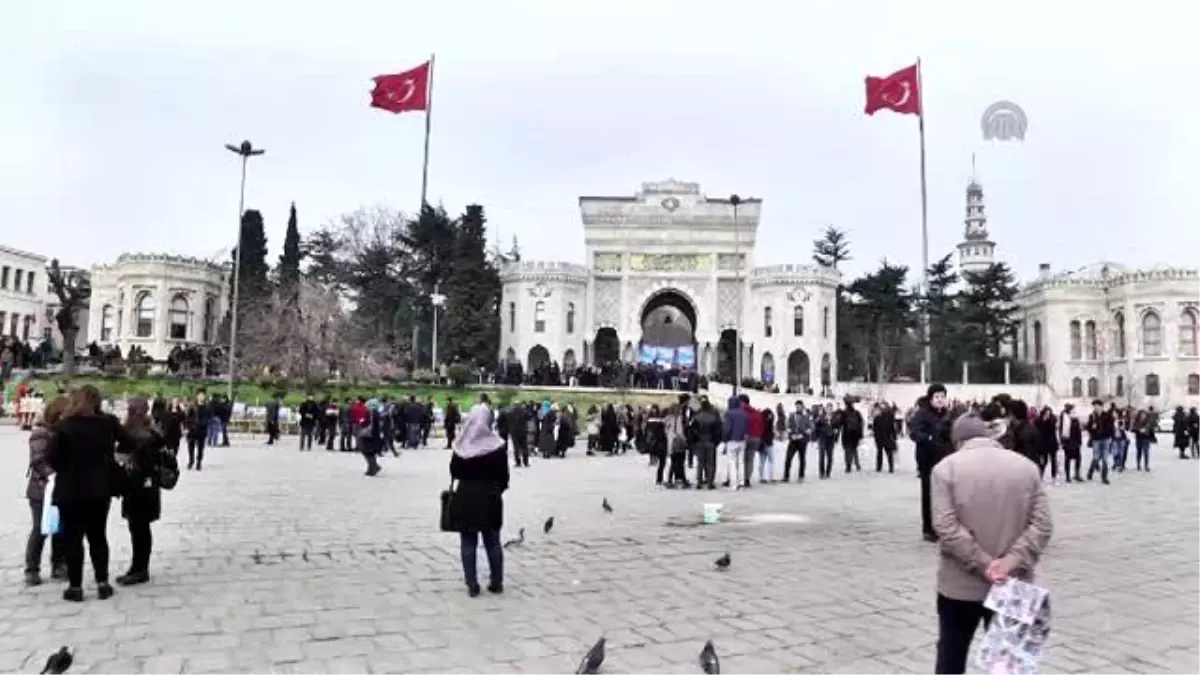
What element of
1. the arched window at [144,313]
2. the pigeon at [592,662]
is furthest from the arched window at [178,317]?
the pigeon at [592,662]

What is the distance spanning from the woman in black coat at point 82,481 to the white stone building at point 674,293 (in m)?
52.1

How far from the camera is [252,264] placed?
58031mm

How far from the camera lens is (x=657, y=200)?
60.8m

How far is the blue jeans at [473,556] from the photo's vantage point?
675 centimetres

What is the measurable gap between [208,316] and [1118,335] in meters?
64.8

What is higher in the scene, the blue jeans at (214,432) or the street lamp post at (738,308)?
the street lamp post at (738,308)

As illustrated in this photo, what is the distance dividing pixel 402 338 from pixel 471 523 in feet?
172

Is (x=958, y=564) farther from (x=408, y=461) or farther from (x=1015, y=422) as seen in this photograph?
(x=408, y=461)

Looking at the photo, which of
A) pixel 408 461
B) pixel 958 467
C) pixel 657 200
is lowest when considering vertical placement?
pixel 408 461

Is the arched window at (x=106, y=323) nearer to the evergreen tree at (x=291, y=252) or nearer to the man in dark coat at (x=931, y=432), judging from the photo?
the evergreen tree at (x=291, y=252)

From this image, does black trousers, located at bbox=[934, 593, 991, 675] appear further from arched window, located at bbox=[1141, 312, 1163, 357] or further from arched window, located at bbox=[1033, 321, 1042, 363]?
arched window, located at bbox=[1033, 321, 1042, 363]

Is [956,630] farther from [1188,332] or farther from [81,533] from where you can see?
[1188,332]

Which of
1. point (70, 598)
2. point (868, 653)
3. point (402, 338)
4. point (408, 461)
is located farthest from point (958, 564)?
point (402, 338)

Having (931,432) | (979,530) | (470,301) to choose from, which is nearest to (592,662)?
(979,530)
